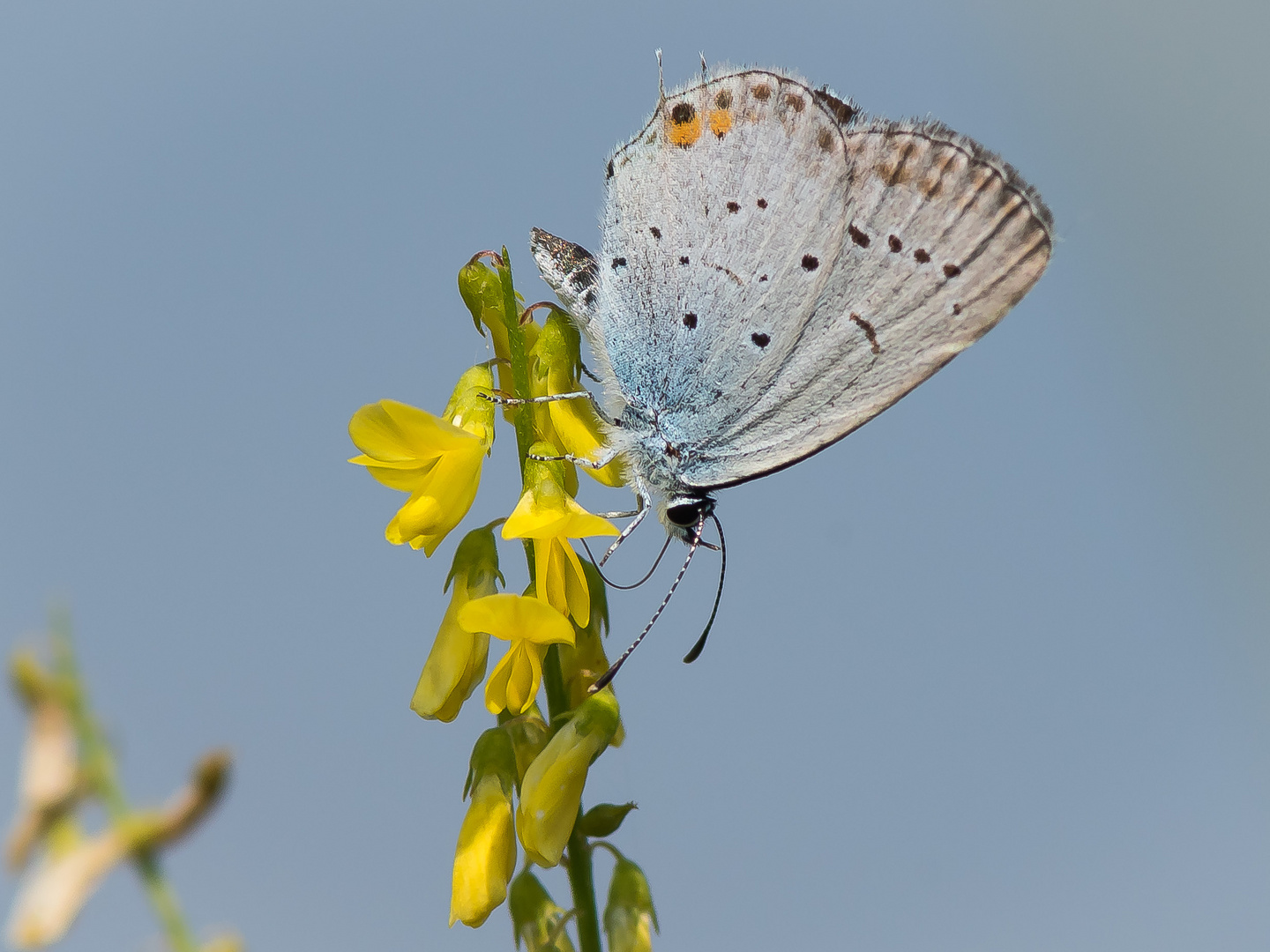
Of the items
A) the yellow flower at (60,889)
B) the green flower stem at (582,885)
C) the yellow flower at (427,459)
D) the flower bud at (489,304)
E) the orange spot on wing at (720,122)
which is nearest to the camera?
the yellow flower at (60,889)

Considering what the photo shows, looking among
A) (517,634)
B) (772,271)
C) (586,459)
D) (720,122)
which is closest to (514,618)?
(517,634)

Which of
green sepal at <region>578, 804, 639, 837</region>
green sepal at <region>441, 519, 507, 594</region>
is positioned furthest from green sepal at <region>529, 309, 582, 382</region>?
green sepal at <region>578, 804, 639, 837</region>

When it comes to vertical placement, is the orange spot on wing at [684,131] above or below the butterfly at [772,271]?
above

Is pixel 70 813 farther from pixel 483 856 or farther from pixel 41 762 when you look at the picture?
pixel 483 856

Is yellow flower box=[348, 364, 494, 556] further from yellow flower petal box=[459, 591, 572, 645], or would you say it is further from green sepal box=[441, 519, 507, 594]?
yellow flower petal box=[459, 591, 572, 645]

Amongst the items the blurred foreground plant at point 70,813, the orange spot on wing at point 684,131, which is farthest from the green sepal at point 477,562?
Answer: the blurred foreground plant at point 70,813

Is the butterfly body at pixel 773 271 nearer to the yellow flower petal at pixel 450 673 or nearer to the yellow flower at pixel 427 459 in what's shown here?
the yellow flower at pixel 427 459

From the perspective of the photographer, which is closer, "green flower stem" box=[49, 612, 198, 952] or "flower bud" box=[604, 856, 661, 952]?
"green flower stem" box=[49, 612, 198, 952]
